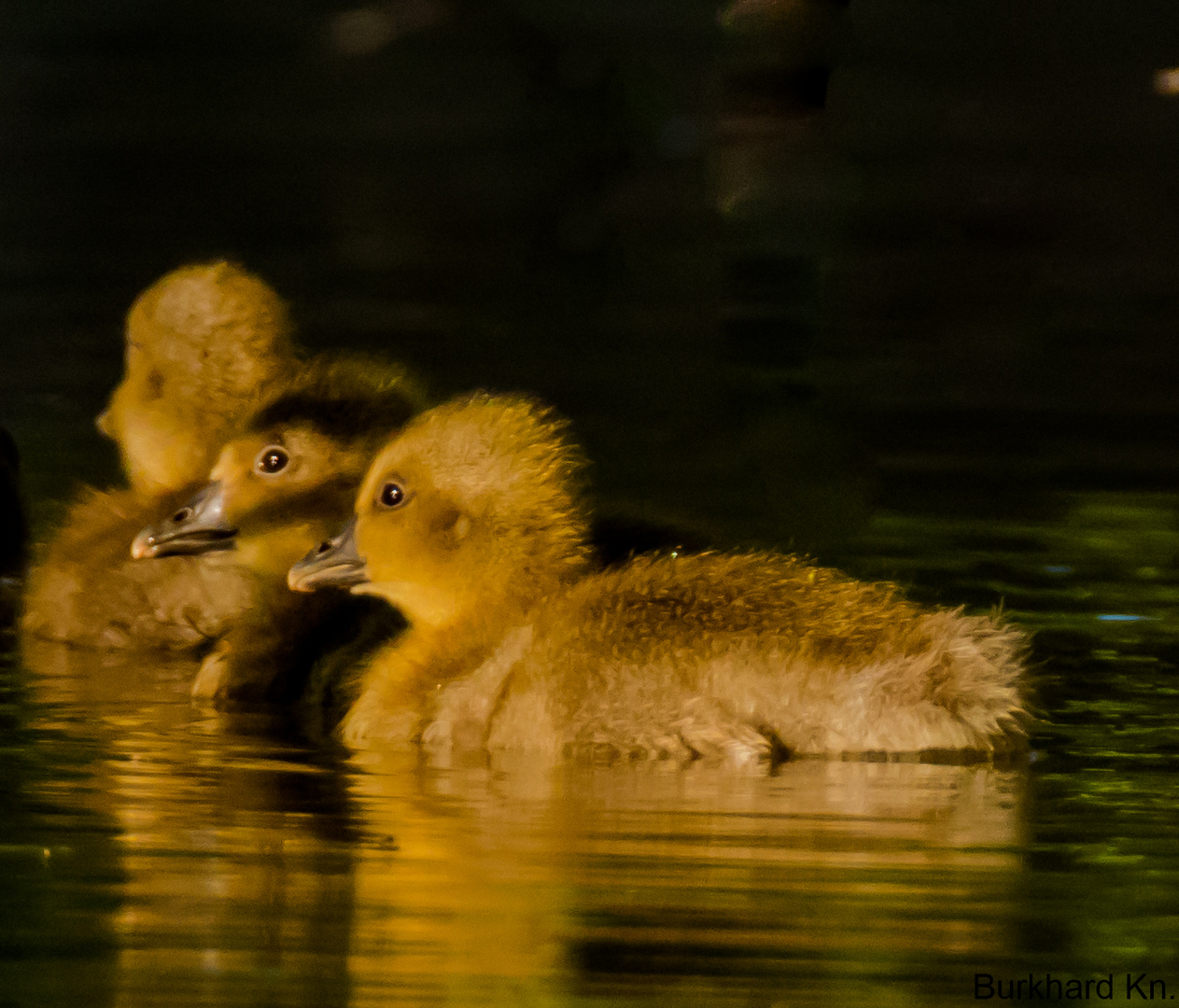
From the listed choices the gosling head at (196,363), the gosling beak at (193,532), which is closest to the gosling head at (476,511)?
the gosling beak at (193,532)

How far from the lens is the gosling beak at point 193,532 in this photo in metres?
8.48

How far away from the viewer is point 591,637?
6898 millimetres

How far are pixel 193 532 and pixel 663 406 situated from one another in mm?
6015

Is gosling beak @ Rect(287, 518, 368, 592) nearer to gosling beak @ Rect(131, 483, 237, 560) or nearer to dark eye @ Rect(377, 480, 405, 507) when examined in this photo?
dark eye @ Rect(377, 480, 405, 507)

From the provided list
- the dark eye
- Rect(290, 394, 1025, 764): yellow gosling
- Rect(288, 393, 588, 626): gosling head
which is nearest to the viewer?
Rect(290, 394, 1025, 764): yellow gosling

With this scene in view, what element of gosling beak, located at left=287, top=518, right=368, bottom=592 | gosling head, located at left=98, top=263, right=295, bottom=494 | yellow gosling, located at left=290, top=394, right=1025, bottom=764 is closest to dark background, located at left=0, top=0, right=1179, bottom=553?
gosling head, located at left=98, top=263, right=295, bottom=494

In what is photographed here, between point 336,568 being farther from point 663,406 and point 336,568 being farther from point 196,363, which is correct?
point 663,406

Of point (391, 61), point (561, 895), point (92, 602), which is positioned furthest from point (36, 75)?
point (561, 895)

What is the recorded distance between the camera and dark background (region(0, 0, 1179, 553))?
13.0 meters

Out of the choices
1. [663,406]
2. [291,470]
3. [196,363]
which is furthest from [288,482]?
[663,406]

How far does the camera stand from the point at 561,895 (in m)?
5.59

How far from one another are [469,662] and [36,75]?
2089 centimetres

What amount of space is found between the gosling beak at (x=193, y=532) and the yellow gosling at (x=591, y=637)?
852 mm

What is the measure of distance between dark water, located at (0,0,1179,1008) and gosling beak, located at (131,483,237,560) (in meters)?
0.39
